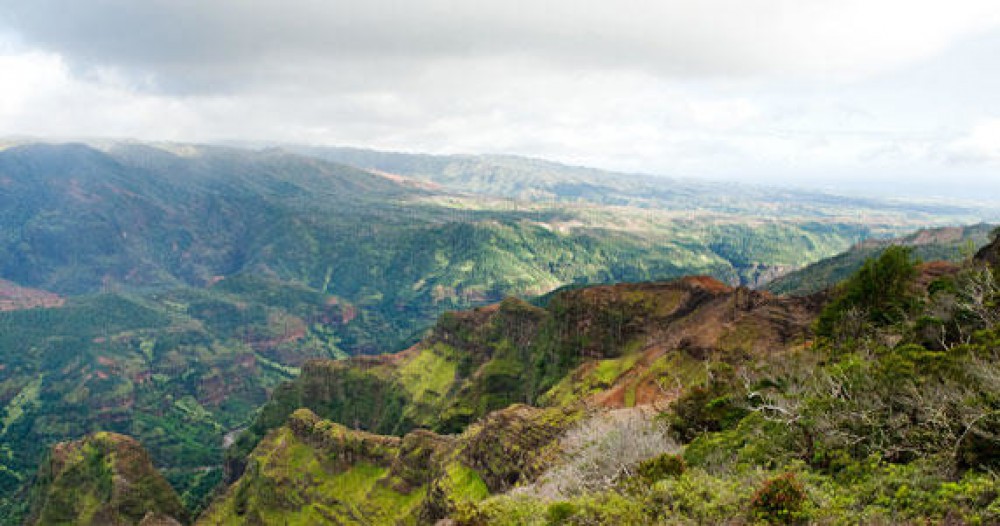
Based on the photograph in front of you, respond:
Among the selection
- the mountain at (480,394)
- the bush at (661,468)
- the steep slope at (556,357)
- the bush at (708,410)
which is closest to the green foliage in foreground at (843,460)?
the bush at (661,468)

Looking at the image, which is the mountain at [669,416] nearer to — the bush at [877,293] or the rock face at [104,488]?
the bush at [877,293]

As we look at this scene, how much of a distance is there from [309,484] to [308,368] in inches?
3228

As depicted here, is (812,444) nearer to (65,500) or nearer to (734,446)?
(734,446)

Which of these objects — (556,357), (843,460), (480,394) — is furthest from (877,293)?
(480,394)

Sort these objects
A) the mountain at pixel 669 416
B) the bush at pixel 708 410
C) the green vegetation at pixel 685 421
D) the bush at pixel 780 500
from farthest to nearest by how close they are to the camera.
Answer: the bush at pixel 708 410 → the mountain at pixel 669 416 → the green vegetation at pixel 685 421 → the bush at pixel 780 500

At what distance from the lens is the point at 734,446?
138 feet

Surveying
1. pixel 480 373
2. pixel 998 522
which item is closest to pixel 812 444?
pixel 998 522

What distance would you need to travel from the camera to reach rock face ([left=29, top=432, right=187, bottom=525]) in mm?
120938

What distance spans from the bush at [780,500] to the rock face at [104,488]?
12622cm

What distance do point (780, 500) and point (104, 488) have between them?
487 feet

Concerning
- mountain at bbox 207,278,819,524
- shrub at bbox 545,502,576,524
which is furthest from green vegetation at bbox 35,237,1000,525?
mountain at bbox 207,278,819,524

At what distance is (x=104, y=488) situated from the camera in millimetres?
124750

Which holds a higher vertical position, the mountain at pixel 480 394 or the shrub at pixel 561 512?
the shrub at pixel 561 512

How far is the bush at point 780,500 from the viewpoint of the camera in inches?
1076
